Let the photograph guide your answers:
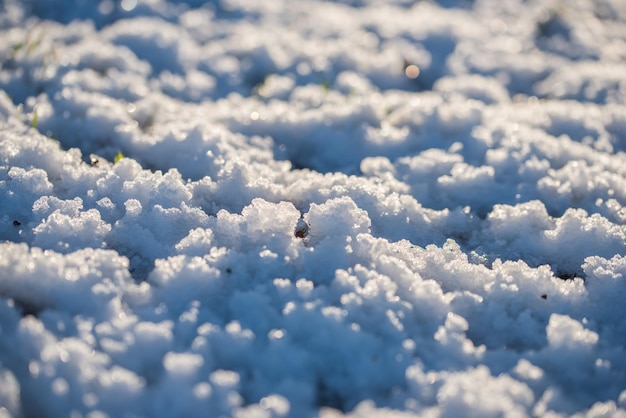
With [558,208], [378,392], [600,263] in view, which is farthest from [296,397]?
[558,208]

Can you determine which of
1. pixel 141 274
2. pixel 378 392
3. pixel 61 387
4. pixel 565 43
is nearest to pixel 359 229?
pixel 378 392

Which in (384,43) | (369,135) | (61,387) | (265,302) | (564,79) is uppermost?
(384,43)

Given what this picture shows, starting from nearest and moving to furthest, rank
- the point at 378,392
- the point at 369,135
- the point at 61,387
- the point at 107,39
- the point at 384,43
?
the point at 61,387, the point at 378,392, the point at 369,135, the point at 107,39, the point at 384,43

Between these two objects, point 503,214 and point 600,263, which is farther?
point 503,214

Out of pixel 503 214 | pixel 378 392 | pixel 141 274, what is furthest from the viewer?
pixel 503 214

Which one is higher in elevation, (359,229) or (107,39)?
(107,39)

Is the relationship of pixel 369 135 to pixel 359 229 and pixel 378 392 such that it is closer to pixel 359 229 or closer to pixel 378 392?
pixel 359 229
